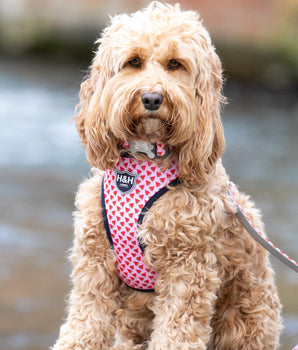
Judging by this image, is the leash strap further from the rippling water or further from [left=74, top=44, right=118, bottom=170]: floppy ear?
the rippling water

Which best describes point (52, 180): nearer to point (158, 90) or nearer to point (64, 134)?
point (64, 134)

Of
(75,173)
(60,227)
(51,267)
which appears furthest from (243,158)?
(51,267)

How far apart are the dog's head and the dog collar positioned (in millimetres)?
62

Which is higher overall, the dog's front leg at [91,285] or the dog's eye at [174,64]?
the dog's eye at [174,64]

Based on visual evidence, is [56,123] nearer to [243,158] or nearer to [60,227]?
[243,158]

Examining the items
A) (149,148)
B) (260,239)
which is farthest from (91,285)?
(260,239)

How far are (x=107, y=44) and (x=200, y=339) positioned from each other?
62.8 inches

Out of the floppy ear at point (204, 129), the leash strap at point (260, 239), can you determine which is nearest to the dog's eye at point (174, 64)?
the floppy ear at point (204, 129)

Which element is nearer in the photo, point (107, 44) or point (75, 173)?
point (107, 44)

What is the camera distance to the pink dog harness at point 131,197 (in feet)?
A: 11.9

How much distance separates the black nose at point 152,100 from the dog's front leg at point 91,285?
2.36ft

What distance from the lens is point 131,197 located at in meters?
3.64

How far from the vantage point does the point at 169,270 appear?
3.63m

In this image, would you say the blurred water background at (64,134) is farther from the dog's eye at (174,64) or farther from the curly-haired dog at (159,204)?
the dog's eye at (174,64)
